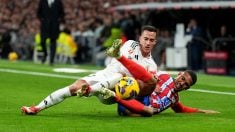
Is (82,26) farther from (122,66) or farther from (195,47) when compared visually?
(122,66)

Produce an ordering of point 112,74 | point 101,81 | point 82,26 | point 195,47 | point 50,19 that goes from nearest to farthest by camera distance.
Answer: point 101,81 < point 112,74 < point 50,19 < point 195,47 < point 82,26

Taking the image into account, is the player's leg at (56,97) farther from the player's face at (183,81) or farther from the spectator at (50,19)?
the spectator at (50,19)

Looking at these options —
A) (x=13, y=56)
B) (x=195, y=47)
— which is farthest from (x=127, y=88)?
(x=13, y=56)

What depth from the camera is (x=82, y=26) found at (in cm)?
3512

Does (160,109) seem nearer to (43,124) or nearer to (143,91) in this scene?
(143,91)

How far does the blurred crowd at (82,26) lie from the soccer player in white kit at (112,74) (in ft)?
57.4

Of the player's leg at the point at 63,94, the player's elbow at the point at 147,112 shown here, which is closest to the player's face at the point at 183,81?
the player's elbow at the point at 147,112

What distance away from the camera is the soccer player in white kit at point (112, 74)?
38.0ft

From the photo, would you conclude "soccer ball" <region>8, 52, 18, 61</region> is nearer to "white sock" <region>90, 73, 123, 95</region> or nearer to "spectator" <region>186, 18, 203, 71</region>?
"spectator" <region>186, 18, 203, 71</region>

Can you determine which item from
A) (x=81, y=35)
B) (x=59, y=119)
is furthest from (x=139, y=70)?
(x=81, y=35)

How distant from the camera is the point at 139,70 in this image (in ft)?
37.9

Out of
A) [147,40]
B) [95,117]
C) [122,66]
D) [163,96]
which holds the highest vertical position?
[147,40]

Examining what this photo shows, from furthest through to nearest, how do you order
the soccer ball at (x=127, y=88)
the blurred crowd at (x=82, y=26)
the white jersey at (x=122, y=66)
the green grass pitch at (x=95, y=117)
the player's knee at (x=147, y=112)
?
the blurred crowd at (x=82, y=26) < the player's knee at (x=147, y=112) < the white jersey at (x=122, y=66) < the soccer ball at (x=127, y=88) < the green grass pitch at (x=95, y=117)

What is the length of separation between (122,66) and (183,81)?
98 centimetres
